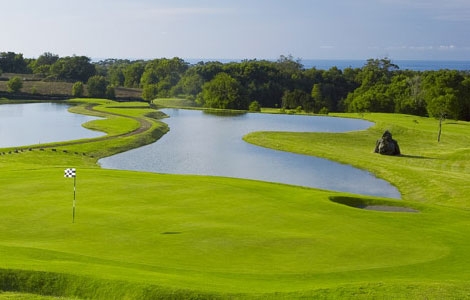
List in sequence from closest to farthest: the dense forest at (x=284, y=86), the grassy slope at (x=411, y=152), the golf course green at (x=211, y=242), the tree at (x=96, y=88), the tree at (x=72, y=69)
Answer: the golf course green at (x=211, y=242) < the grassy slope at (x=411, y=152) < the dense forest at (x=284, y=86) < the tree at (x=96, y=88) < the tree at (x=72, y=69)

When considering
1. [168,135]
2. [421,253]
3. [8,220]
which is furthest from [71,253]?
[168,135]

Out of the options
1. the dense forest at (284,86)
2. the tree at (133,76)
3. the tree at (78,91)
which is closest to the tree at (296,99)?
the dense forest at (284,86)

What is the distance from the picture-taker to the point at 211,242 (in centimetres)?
2112

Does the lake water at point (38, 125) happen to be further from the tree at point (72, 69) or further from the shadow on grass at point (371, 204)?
the tree at point (72, 69)

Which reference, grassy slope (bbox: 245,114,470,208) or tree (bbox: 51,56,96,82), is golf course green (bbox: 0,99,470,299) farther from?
tree (bbox: 51,56,96,82)

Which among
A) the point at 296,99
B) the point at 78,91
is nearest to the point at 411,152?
the point at 296,99

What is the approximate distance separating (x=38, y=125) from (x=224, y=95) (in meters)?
54.2

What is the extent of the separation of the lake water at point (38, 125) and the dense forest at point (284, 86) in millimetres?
35692

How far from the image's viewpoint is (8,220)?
23672 mm

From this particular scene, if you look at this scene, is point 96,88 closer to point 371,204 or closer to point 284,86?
point 284,86

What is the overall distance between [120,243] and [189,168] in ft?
115

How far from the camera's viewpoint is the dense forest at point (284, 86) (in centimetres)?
10850

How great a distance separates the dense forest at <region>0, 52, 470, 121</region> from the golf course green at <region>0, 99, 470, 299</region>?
76.2 m

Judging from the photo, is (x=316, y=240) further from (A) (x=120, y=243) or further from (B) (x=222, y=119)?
(B) (x=222, y=119)
